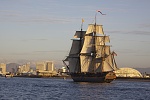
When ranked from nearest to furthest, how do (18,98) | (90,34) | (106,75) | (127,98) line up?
(18,98) < (127,98) < (106,75) < (90,34)

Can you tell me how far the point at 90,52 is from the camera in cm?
17312

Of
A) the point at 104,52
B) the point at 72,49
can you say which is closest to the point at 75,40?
the point at 72,49

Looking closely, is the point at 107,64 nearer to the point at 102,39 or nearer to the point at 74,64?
the point at 102,39

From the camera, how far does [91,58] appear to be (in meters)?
172

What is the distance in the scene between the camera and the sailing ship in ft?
548

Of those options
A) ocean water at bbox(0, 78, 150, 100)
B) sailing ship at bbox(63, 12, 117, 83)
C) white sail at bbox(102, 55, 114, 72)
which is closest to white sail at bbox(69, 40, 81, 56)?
sailing ship at bbox(63, 12, 117, 83)

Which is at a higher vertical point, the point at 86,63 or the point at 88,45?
the point at 88,45

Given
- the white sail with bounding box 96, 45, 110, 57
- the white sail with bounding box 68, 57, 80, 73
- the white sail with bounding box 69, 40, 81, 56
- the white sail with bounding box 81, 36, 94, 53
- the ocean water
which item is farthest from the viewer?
the white sail with bounding box 69, 40, 81, 56

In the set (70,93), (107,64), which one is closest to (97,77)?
(107,64)

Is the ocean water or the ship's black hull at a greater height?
the ship's black hull

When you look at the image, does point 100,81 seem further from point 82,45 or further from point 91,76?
point 82,45

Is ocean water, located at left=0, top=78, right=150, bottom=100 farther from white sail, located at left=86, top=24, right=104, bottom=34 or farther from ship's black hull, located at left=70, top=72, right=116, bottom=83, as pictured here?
white sail, located at left=86, top=24, right=104, bottom=34

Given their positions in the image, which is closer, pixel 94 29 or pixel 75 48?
pixel 75 48

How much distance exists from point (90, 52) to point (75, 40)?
11.9 m
